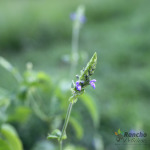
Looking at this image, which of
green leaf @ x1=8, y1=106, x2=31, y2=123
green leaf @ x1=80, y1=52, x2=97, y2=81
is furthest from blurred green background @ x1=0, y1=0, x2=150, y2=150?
green leaf @ x1=80, y1=52, x2=97, y2=81

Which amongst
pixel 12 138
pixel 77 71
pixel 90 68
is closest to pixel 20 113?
pixel 12 138

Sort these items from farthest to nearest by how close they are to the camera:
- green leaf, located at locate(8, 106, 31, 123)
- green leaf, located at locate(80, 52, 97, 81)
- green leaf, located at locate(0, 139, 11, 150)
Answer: green leaf, located at locate(8, 106, 31, 123) < green leaf, located at locate(0, 139, 11, 150) < green leaf, located at locate(80, 52, 97, 81)

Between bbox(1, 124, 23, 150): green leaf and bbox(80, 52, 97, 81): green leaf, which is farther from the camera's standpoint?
bbox(1, 124, 23, 150): green leaf

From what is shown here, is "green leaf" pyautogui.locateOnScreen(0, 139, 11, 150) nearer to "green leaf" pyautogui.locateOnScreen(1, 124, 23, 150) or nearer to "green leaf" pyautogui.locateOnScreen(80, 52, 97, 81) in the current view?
"green leaf" pyautogui.locateOnScreen(1, 124, 23, 150)

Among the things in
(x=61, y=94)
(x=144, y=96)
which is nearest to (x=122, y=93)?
(x=144, y=96)

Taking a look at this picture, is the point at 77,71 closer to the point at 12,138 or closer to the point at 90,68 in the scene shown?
the point at 12,138

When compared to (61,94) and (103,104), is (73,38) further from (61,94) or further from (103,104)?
(61,94)

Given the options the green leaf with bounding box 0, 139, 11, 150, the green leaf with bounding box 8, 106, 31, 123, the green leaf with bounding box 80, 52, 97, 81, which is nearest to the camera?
the green leaf with bounding box 80, 52, 97, 81

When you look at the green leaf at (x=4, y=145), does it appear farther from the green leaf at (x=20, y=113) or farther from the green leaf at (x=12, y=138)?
the green leaf at (x=20, y=113)
